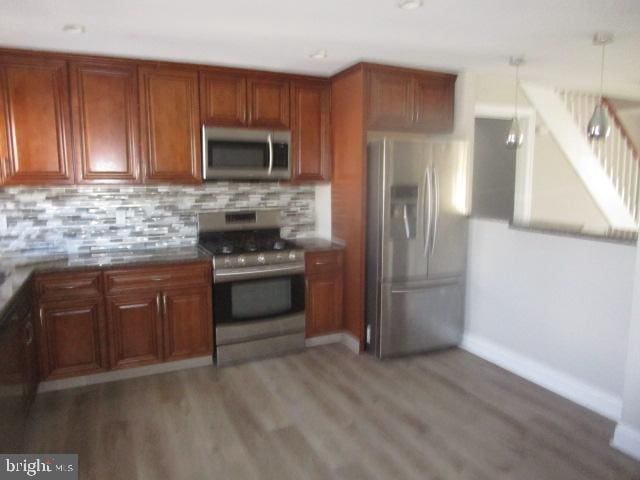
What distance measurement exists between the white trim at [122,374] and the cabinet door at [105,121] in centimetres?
140

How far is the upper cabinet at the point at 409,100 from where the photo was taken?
11.7 feet

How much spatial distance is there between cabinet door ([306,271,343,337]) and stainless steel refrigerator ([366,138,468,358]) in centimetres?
33

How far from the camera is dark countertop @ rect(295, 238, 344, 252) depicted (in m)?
3.83

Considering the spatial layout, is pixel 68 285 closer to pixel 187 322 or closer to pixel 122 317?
pixel 122 317

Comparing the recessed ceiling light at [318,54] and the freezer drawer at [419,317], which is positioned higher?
the recessed ceiling light at [318,54]

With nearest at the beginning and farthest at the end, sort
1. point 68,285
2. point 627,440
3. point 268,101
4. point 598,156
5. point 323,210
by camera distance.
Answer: point 627,440
point 68,285
point 268,101
point 323,210
point 598,156

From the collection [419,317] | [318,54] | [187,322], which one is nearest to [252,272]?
[187,322]

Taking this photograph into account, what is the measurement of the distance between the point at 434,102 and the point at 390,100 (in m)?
0.47

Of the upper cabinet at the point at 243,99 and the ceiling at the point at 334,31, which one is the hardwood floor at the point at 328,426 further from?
the ceiling at the point at 334,31

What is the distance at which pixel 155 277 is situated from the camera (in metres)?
3.25

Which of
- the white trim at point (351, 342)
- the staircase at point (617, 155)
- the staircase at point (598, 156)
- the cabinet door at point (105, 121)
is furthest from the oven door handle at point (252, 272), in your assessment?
the staircase at point (617, 155)

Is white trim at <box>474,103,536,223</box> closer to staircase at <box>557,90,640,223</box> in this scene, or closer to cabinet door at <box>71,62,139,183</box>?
staircase at <box>557,90,640,223</box>

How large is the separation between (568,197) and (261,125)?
11.4 feet

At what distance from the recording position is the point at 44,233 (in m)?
3.46
